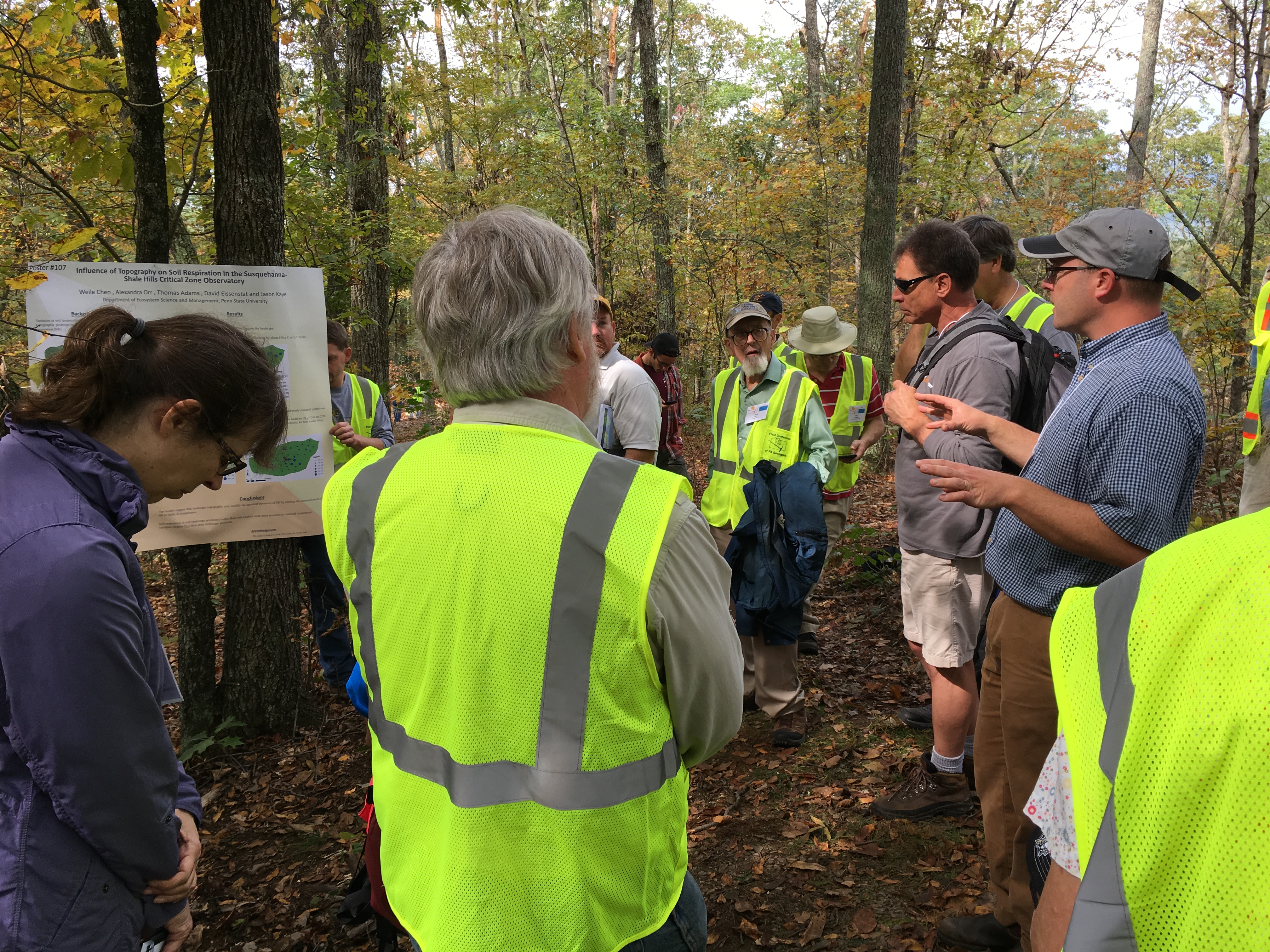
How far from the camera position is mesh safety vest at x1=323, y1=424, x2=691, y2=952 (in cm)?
131

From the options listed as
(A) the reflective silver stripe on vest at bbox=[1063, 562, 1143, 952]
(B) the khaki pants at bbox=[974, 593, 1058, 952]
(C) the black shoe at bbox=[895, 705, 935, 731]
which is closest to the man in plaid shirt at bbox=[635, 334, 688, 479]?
(C) the black shoe at bbox=[895, 705, 935, 731]

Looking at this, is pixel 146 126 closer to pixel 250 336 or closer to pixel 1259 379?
pixel 250 336

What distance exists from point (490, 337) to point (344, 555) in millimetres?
544

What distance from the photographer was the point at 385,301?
9.30 meters

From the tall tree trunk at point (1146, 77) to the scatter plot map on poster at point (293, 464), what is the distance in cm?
2152

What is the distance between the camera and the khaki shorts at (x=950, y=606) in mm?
3402

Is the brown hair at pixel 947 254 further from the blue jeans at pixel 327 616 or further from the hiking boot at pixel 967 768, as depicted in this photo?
the blue jeans at pixel 327 616

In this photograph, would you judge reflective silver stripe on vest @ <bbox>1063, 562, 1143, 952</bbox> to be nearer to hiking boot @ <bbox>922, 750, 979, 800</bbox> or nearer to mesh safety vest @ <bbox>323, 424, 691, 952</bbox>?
mesh safety vest @ <bbox>323, 424, 691, 952</bbox>

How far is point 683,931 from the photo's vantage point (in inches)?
61.0

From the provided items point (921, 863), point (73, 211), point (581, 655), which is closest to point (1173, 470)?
point (581, 655)

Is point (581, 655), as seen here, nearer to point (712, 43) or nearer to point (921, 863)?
point (921, 863)

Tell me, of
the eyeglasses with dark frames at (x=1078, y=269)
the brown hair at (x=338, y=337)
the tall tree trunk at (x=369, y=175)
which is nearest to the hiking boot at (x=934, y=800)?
the eyeglasses with dark frames at (x=1078, y=269)

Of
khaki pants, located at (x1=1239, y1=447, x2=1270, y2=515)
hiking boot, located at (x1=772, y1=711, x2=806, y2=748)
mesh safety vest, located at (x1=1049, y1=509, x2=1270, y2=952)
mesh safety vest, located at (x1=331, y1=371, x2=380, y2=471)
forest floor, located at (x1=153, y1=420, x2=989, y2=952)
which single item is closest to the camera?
mesh safety vest, located at (x1=1049, y1=509, x2=1270, y2=952)

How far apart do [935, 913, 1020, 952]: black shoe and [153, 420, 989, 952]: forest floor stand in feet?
0.40
